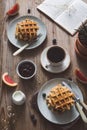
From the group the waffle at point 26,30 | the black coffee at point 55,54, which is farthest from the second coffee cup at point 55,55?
the waffle at point 26,30

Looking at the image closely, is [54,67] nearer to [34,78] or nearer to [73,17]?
[34,78]

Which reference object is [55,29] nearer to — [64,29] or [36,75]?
[64,29]

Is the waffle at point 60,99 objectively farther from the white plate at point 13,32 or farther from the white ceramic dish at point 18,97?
the white plate at point 13,32

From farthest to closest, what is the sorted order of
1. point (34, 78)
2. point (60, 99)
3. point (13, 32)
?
1. point (13, 32)
2. point (34, 78)
3. point (60, 99)

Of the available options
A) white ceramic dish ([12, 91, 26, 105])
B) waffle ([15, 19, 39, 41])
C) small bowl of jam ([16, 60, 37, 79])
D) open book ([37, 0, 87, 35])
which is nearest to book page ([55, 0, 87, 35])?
open book ([37, 0, 87, 35])

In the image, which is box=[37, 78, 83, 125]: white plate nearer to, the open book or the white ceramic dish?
the white ceramic dish

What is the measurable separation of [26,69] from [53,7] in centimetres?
37

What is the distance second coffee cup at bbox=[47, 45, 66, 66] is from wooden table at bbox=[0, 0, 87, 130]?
5 centimetres

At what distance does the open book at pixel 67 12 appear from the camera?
1324 millimetres

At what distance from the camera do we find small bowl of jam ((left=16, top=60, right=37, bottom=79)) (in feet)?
3.87

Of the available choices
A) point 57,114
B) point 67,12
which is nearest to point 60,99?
point 57,114

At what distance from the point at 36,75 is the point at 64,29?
0.26 meters

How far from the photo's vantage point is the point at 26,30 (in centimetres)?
126

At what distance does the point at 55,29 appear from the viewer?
1.32 metres
